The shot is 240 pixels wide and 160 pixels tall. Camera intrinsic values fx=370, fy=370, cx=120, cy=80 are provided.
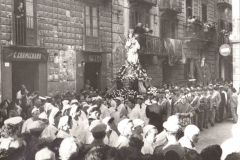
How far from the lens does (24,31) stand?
14.3 metres

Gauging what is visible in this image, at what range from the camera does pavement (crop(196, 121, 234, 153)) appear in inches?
409

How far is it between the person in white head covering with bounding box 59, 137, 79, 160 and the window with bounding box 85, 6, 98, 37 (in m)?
13.6

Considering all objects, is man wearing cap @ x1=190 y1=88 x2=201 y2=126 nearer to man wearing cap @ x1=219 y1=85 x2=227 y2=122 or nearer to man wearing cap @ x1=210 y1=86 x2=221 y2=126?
man wearing cap @ x1=210 y1=86 x2=221 y2=126

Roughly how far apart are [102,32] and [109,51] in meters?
1.08

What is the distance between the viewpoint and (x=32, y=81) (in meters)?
14.9

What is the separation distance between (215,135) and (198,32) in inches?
639

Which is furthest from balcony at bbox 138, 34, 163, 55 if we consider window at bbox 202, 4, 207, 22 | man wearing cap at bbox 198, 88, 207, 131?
window at bbox 202, 4, 207, 22

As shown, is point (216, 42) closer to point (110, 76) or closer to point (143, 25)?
point (143, 25)

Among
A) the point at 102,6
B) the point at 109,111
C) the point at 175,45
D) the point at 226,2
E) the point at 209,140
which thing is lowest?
the point at 209,140

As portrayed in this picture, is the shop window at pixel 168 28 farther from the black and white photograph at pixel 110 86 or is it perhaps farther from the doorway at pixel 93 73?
the doorway at pixel 93 73

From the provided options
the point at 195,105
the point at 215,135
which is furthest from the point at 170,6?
the point at 215,135

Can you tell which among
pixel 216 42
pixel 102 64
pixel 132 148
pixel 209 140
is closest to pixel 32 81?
pixel 102 64

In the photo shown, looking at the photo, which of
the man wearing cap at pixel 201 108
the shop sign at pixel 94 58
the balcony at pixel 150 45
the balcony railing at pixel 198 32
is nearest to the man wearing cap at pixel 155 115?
the man wearing cap at pixel 201 108

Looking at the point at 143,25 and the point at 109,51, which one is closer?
the point at 109,51
